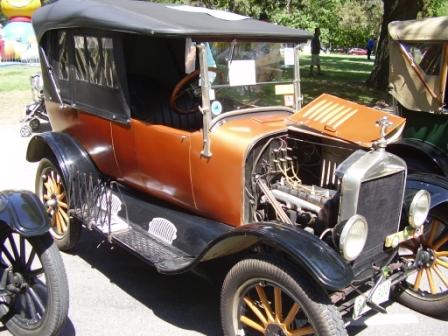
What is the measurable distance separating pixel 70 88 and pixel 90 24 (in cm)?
98

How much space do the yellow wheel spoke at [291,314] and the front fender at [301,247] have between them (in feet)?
0.80

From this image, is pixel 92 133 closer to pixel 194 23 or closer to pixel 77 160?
pixel 77 160

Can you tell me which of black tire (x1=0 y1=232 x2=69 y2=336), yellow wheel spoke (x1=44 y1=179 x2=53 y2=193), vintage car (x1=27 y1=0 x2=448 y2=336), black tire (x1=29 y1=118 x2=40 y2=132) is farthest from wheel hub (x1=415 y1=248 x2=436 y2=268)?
black tire (x1=29 y1=118 x2=40 y2=132)

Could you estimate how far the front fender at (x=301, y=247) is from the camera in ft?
7.73

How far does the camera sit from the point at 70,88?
4.45 metres

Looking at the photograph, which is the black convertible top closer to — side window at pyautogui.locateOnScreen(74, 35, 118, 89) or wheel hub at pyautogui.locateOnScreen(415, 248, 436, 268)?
side window at pyautogui.locateOnScreen(74, 35, 118, 89)

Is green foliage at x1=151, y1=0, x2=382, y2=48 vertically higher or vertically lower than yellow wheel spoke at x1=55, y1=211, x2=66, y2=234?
higher

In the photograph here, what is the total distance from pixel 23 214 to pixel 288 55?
7.09 feet

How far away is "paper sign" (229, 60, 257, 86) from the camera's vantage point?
3.43 meters

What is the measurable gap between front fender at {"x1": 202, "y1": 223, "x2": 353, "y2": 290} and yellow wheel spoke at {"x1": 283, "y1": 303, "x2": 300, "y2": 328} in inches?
9.6

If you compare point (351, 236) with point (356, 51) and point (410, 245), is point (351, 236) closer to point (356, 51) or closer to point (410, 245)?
point (410, 245)

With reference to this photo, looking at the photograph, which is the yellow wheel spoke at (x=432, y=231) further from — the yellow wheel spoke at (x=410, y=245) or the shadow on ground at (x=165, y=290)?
the shadow on ground at (x=165, y=290)

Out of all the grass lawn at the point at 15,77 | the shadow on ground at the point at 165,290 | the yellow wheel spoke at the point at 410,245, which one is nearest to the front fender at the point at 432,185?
the yellow wheel spoke at the point at 410,245


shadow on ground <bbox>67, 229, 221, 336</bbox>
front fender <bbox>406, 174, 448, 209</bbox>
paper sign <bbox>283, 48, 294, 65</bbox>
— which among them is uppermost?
paper sign <bbox>283, 48, 294, 65</bbox>
